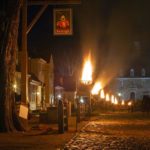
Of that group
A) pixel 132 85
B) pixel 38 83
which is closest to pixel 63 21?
pixel 38 83

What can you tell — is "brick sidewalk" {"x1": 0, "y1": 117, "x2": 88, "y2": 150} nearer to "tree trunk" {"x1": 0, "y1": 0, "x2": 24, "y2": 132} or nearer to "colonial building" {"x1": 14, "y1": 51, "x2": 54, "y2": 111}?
"tree trunk" {"x1": 0, "y1": 0, "x2": 24, "y2": 132}

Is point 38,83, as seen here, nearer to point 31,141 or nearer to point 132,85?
point 31,141

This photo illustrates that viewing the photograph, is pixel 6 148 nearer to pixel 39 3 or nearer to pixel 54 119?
pixel 39 3

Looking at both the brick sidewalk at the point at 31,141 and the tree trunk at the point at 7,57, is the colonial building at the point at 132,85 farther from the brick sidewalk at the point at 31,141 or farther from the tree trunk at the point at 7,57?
the brick sidewalk at the point at 31,141

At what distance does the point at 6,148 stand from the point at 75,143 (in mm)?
2459

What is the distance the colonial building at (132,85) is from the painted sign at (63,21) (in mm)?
101442

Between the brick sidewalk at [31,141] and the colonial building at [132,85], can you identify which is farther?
the colonial building at [132,85]

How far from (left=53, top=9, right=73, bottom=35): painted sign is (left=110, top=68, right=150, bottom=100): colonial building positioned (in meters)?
101

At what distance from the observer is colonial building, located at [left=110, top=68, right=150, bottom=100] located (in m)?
124

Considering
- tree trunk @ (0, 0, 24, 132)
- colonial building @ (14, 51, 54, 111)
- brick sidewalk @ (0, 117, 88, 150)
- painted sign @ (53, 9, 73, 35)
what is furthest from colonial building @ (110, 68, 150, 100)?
brick sidewalk @ (0, 117, 88, 150)

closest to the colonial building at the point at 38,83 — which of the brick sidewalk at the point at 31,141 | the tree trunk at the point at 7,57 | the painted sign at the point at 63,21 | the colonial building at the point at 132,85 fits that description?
the painted sign at the point at 63,21

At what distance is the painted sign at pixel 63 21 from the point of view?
72.9ft

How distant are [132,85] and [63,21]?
103 meters

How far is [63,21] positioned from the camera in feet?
73.3
